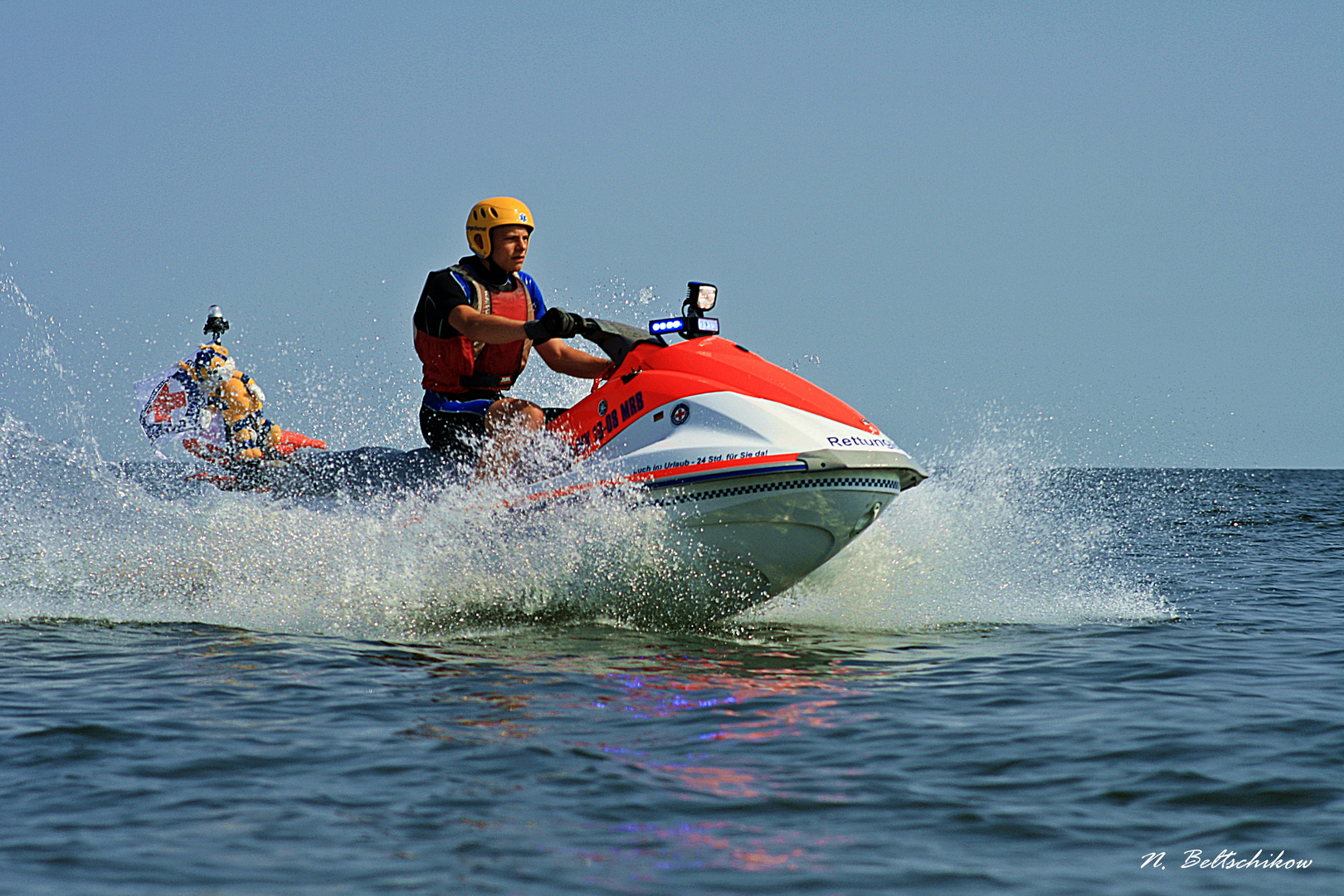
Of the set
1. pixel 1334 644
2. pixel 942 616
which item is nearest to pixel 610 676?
pixel 942 616

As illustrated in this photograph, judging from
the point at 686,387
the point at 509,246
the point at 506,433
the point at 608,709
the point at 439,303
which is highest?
the point at 509,246

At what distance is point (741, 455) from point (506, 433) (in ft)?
4.24

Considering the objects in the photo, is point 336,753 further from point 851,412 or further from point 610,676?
point 851,412

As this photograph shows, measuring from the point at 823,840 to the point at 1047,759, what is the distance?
1.02 metres

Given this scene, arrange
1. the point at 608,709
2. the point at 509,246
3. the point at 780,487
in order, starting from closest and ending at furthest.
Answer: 1. the point at 608,709
2. the point at 780,487
3. the point at 509,246

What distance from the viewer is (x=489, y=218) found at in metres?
6.13

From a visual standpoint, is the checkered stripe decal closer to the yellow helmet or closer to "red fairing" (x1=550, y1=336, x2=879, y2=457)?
"red fairing" (x1=550, y1=336, x2=879, y2=457)

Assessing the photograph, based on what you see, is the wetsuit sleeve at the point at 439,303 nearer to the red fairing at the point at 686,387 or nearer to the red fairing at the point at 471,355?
the red fairing at the point at 471,355

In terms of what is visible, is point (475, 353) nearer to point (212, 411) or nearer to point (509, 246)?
point (509, 246)

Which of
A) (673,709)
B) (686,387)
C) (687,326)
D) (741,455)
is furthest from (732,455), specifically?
(673,709)

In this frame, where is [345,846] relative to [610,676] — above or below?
below

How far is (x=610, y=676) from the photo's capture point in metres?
4.49

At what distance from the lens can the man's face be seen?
20.2 ft

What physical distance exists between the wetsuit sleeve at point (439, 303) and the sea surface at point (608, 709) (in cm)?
86
